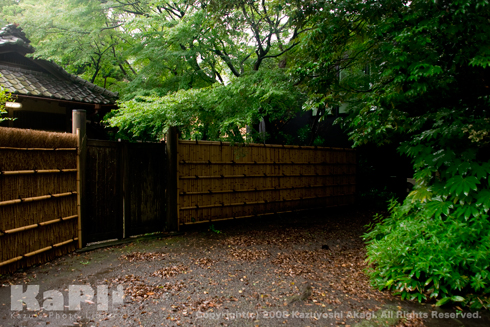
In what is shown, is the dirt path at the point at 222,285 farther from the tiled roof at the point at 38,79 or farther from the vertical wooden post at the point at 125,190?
the tiled roof at the point at 38,79

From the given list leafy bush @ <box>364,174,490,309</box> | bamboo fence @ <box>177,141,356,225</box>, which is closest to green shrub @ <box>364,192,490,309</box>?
leafy bush @ <box>364,174,490,309</box>

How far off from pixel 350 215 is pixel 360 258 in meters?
4.05

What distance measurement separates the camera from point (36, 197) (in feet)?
14.2

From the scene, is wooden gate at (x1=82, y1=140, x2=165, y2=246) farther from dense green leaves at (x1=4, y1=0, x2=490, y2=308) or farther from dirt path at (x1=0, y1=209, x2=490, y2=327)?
dense green leaves at (x1=4, y1=0, x2=490, y2=308)

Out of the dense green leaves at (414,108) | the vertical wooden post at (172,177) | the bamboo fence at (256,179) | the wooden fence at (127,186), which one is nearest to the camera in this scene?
the dense green leaves at (414,108)

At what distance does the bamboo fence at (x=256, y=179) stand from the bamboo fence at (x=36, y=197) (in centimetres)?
215

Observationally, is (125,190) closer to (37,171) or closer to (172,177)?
(172,177)

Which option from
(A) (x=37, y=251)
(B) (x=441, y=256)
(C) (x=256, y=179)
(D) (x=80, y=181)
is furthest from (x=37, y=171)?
(B) (x=441, y=256)

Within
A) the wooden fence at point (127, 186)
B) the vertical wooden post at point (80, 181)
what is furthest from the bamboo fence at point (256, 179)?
the vertical wooden post at point (80, 181)

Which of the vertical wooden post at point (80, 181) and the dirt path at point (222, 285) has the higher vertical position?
the vertical wooden post at point (80, 181)

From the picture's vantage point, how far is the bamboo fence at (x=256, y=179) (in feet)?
22.0

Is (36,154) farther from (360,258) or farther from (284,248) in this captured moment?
(360,258)

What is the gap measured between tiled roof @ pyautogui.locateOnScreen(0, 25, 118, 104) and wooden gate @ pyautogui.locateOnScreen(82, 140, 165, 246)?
144 inches

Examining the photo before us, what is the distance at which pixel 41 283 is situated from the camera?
3775mm
